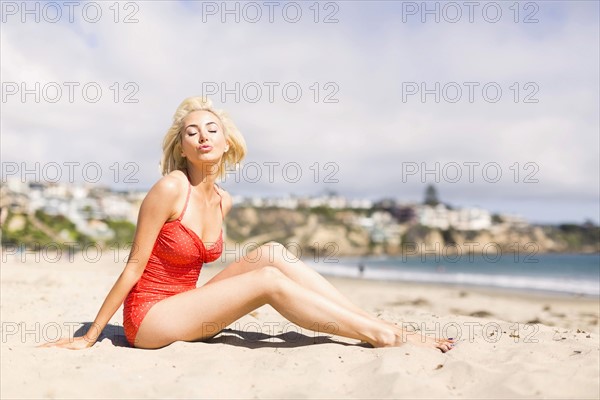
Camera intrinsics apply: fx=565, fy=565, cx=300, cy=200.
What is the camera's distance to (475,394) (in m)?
2.72

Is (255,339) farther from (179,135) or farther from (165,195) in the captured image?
(179,135)

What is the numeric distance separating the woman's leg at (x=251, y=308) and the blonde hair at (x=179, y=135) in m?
0.97

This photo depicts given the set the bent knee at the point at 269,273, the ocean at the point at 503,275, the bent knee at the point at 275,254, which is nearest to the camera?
the bent knee at the point at 269,273

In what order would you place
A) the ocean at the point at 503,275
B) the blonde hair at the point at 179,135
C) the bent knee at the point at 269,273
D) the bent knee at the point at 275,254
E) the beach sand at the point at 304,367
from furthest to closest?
the ocean at the point at 503,275 < the blonde hair at the point at 179,135 < the bent knee at the point at 275,254 < the bent knee at the point at 269,273 < the beach sand at the point at 304,367

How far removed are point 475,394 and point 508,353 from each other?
810 mm

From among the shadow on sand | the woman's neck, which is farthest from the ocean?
the woman's neck

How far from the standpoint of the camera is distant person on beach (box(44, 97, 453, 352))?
360 cm

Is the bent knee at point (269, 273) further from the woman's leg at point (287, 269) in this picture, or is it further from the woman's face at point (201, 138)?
the woman's face at point (201, 138)

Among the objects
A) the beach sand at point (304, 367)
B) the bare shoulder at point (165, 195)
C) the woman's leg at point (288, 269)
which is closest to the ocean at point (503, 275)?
the beach sand at point (304, 367)

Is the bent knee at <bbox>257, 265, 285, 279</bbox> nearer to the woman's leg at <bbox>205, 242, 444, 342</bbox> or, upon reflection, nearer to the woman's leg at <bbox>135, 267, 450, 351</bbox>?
the woman's leg at <bbox>135, 267, 450, 351</bbox>

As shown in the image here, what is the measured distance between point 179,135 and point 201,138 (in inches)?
8.3

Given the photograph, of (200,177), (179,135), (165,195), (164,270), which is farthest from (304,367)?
(179,135)

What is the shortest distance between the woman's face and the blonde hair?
0.20 feet

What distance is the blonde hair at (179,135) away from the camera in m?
4.09
